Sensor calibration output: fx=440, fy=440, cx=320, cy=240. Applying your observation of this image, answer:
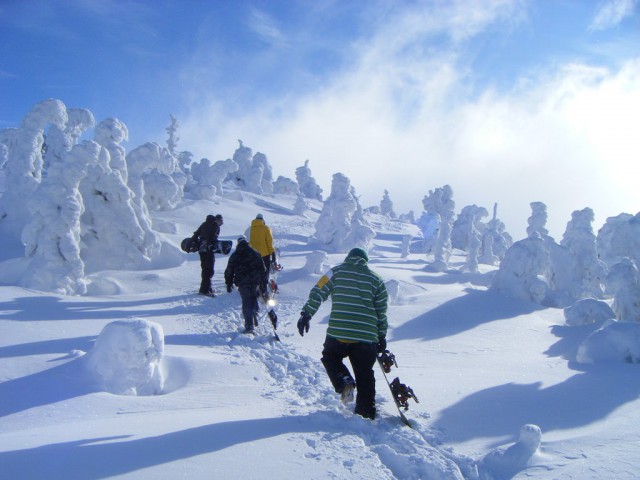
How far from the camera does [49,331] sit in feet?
23.2

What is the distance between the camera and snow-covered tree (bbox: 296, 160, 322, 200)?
78125 millimetres

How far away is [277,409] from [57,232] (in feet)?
36.4

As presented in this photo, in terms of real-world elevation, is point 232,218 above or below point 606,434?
above

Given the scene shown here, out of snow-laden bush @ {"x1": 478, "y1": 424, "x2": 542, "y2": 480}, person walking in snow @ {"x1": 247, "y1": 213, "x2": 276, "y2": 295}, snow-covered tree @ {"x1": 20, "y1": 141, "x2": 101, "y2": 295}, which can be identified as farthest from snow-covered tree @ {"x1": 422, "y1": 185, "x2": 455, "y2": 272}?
snow-laden bush @ {"x1": 478, "y1": 424, "x2": 542, "y2": 480}

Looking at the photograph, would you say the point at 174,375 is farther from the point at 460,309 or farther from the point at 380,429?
the point at 460,309

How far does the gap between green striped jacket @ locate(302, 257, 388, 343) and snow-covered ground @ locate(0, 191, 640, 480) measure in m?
0.89

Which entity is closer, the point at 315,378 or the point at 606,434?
the point at 606,434

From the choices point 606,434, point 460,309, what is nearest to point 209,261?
point 460,309

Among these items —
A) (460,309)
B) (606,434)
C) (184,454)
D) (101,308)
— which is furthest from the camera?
(460,309)

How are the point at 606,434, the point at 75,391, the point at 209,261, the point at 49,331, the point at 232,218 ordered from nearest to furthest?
the point at 606,434 → the point at 75,391 → the point at 49,331 → the point at 209,261 → the point at 232,218

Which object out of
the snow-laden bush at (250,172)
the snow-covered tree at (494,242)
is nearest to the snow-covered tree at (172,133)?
the snow-laden bush at (250,172)

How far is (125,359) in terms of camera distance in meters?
5.25

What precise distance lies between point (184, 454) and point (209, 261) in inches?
326

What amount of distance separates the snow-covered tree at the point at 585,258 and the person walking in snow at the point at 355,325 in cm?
2202
